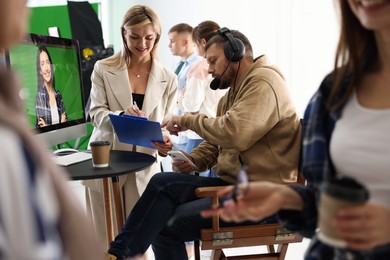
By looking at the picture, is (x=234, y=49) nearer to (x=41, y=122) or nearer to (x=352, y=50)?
(x=41, y=122)

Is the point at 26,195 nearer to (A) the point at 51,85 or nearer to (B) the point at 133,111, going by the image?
(A) the point at 51,85

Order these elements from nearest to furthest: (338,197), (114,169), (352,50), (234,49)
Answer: (338,197)
(352,50)
(114,169)
(234,49)

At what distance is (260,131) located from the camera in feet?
7.17

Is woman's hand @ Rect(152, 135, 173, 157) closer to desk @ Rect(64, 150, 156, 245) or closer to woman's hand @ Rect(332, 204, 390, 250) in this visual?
desk @ Rect(64, 150, 156, 245)

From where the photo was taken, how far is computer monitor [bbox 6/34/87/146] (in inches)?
86.0

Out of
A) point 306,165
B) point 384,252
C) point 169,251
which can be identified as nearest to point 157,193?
point 169,251

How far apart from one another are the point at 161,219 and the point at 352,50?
4.31 ft

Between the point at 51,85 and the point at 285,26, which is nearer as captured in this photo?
the point at 51,85

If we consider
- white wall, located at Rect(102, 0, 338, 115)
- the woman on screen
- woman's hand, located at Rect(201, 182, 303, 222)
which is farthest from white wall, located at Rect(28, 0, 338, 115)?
woman's hand, located at Rect(201, 182, 303, 222)

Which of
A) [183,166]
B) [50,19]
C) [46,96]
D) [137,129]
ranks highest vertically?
[50,19]

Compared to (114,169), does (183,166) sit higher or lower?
lower

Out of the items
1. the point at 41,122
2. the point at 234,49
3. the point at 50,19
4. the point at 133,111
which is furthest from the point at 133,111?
the point at 50,19

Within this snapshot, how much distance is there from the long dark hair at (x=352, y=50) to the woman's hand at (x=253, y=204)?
0.23 meters

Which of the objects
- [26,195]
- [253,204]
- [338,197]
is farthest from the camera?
[253,204]
